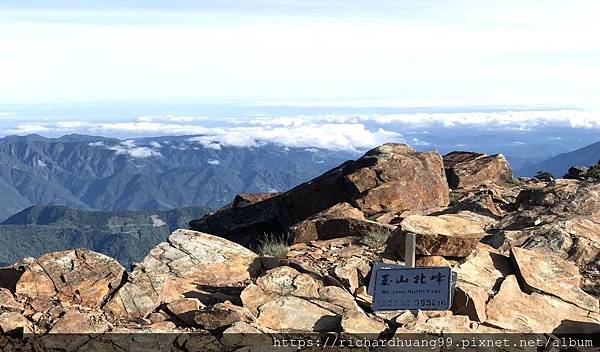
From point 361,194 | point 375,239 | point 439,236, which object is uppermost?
point 439,236

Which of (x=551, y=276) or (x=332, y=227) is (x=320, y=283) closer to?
(x=551, y=276)

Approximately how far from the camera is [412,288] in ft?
59.8

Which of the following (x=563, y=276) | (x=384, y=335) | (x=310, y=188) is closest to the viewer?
(x=384, y=335)

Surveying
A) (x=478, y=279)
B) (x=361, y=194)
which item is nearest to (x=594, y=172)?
(x=361, y=194)

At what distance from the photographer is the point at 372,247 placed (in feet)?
82.2

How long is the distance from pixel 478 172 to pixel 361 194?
35.6 ft

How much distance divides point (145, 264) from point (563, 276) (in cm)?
1289

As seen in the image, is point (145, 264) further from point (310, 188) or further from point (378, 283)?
point (310, 188)

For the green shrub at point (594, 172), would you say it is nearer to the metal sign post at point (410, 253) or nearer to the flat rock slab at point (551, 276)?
the flat rock slab at point (551, 276)

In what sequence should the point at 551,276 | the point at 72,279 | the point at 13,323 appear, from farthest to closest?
the point at 551,276 → the point at 72,279 → the point at 13,323

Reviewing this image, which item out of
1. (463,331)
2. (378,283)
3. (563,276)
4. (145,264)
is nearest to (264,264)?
(145,264)

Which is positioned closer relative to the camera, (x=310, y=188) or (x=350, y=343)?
(x=350, y=343)

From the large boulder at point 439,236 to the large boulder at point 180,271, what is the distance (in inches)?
193

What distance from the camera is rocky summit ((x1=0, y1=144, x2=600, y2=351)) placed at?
57.8ft
